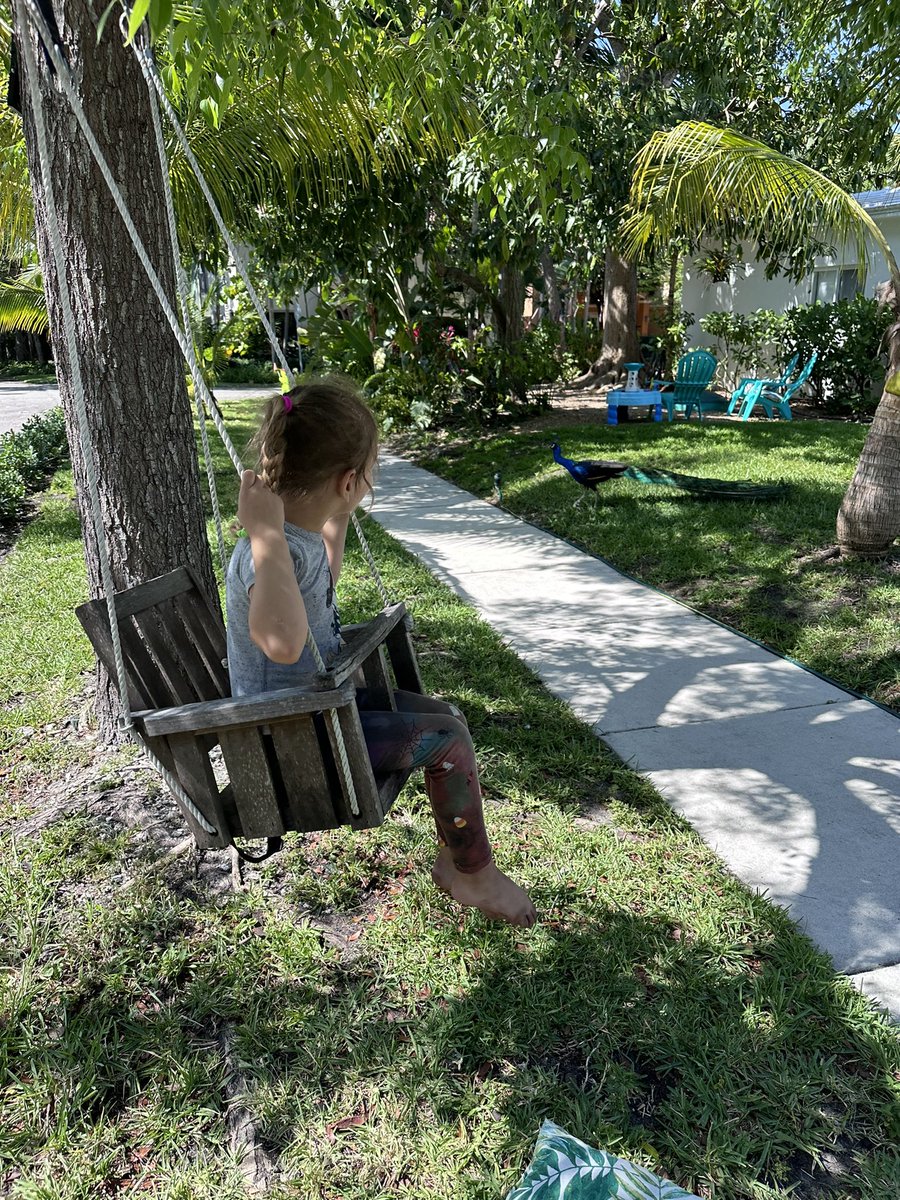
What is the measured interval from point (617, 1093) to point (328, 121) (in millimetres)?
6359

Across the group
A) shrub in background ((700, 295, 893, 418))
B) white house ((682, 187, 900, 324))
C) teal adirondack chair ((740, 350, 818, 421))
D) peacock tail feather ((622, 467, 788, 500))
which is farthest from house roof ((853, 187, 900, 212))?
peacock tail feather ((622, 467, 788, 500))

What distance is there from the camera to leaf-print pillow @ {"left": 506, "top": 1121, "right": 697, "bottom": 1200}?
179 cm

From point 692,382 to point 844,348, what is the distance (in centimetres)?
210

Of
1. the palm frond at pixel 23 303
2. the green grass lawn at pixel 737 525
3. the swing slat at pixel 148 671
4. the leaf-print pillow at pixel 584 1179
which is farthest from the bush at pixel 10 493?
the leaf-print pillow at pixel 584 1179

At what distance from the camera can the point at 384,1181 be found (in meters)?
1.95

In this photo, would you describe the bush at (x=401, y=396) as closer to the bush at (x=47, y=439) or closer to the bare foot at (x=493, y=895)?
the bush at (x=47, y=439)

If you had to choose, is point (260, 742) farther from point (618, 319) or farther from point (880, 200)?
point (618, 319)

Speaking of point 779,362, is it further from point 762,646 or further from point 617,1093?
point 617,1093

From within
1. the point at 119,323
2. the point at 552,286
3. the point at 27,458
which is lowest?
the point at 27,458

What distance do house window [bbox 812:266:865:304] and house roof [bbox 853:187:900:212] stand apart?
1411 mm

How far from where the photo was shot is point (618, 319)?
14969mm

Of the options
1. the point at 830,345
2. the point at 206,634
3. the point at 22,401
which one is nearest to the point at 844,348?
the point at 830,345

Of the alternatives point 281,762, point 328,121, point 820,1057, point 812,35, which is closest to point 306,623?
point 281,762

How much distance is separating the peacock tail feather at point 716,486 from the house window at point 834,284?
26.3 ft
